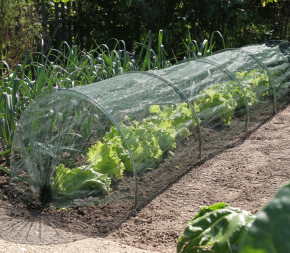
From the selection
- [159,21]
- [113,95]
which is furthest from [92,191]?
[159,21]

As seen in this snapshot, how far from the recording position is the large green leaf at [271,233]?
709mm

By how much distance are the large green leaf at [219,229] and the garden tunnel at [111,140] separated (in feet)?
4.37

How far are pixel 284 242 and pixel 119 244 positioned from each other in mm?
2229

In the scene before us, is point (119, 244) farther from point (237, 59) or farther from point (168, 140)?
point (237, 59)

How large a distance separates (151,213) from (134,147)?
53 cm

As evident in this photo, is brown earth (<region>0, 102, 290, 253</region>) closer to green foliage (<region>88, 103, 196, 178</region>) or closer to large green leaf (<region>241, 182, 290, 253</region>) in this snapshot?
green foliage (<region>88, 103, 196, 178</region>)

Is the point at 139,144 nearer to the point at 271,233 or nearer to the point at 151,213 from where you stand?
the point at 151,213

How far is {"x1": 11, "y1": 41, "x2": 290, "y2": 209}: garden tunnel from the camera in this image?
3.26 m

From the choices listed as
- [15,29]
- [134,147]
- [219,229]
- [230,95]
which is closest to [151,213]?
[134,147]

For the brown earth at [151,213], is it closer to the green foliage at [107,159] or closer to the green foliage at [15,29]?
the green foliage at [107,159]

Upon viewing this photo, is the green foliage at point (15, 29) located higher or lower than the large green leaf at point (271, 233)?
lower

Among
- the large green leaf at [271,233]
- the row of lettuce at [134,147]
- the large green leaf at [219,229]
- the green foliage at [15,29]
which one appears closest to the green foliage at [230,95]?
the row of lettuce at [134,147]

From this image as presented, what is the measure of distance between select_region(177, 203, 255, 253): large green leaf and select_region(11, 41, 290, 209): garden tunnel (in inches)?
52.4

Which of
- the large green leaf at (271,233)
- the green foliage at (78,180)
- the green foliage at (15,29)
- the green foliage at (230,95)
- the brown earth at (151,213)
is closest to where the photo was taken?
the large green leaf at (271,233)
